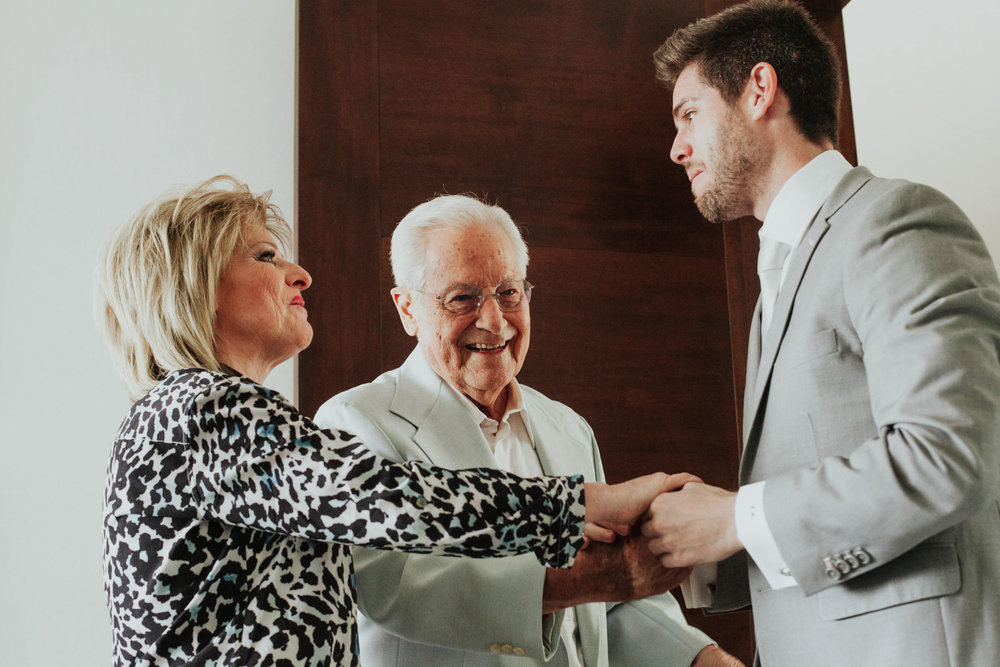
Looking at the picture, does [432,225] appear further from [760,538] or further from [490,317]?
[760,538]

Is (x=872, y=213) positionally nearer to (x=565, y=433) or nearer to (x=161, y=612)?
(x=565, y=433)

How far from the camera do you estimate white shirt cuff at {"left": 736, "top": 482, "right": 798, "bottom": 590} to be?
1516 millimetres

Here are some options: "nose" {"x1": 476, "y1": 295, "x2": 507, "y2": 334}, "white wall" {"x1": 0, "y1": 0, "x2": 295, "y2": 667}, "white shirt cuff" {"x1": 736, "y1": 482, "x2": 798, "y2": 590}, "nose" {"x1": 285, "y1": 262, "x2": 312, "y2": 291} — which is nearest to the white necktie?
"white shirt cuff" {"x1": 736, "y1": 482, "x2": 798, "y2": 590}

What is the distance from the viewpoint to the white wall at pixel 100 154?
270 centimetres

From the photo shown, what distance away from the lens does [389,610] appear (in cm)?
183

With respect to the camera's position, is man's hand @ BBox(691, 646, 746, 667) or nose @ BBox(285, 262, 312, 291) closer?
nose @ BBox(285, 262, 312, 291)

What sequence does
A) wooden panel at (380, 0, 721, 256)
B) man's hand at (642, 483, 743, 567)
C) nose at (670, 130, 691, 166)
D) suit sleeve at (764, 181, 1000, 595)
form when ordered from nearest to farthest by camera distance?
suit sleeve at (764, 181, 1000, 595)
man's hand at (642, 483, 743, 567)
nose at (670, 130, 691, 166)
wooden panel at (380, 0, 721, 256)

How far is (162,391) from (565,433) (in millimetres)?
1078

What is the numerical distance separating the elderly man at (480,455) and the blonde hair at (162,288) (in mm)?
450

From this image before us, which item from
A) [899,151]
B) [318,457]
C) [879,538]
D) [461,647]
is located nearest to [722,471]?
[899,151]

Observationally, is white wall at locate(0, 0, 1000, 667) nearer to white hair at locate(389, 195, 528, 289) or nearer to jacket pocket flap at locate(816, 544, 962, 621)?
white hair at locate(389, 195, 528, 289)

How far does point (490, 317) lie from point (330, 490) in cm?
91

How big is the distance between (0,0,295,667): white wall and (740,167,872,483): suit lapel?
165 cm

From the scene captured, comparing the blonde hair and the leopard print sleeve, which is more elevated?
the blonde hair
